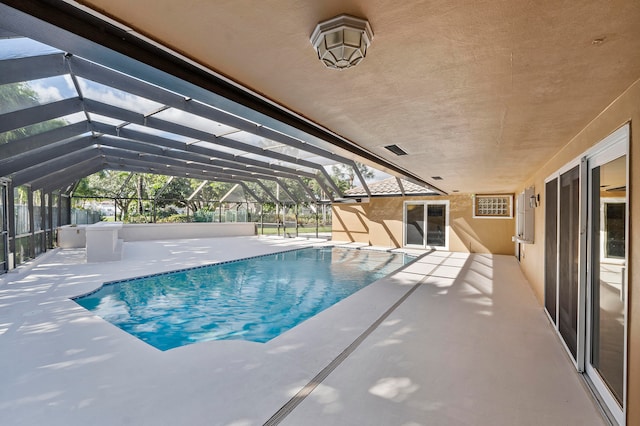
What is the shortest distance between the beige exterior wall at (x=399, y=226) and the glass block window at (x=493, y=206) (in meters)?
0.20

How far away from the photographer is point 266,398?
2395 millimetres

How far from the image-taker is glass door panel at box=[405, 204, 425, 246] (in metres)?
13.3

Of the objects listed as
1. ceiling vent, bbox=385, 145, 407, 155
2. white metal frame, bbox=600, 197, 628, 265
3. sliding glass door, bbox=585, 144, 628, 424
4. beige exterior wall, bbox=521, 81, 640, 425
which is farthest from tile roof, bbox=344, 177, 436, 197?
beige exterior wall, bbox=521, 81, 640, 425

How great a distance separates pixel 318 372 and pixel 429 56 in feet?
8.91

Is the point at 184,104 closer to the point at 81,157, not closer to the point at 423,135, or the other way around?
the point at 423,135

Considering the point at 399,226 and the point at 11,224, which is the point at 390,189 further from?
the point at 11,224

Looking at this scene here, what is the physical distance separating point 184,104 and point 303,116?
2970mm

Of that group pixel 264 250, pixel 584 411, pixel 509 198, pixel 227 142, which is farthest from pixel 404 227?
pixel 584 411

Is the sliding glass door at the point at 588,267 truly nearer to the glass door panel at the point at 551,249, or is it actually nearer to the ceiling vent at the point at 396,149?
the glass door panel at the point at 551,249

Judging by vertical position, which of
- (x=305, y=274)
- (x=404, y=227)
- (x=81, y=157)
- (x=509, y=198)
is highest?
(x=81, y=157)

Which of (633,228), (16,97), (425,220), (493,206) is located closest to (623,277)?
(633,228)

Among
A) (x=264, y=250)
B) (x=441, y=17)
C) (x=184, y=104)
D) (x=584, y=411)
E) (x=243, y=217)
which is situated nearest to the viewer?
(x=441, y=17)

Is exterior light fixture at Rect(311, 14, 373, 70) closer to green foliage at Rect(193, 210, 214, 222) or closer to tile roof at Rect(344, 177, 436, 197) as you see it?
tile roof at Rect(344, 177, 436, 197)

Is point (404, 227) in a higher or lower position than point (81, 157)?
lower
